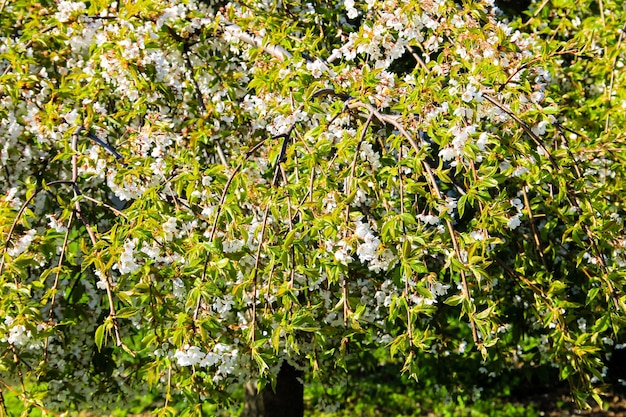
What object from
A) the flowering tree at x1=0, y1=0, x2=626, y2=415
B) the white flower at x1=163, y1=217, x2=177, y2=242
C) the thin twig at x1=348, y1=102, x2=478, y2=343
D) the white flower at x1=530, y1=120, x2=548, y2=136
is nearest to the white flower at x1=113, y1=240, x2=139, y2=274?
the flowering tree at x1=0, y1=0, x2=626, y2=415

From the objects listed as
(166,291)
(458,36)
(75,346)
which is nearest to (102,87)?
(166,291)

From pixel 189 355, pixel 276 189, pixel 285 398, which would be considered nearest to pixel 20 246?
pixel 189 355

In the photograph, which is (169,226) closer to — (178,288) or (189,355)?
(178,288)

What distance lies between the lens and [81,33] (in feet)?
10.9

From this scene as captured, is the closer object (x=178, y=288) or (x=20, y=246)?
(x=20, y=246)

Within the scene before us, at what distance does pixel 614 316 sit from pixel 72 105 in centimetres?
255

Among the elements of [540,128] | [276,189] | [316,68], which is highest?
[540,128]

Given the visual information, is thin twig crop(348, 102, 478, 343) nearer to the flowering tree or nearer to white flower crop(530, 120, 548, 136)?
the flowering tree

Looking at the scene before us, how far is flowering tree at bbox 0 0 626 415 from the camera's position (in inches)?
98.0

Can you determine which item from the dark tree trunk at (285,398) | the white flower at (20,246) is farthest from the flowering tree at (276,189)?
the dark tree trunk at (285,398)

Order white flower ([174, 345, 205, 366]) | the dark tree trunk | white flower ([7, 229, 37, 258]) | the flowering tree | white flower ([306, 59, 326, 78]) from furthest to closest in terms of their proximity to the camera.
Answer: the dark tree trunk → white flower ([306, 59, 326, 78]) → white flower ([7, 229, 37, 258]) → the flowering tree → white flower ([174, 345, 205, 366])

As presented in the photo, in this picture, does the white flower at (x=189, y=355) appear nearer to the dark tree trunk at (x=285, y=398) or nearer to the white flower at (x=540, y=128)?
the white flower at (x=540, y=128)

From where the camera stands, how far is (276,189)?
8.60 feet

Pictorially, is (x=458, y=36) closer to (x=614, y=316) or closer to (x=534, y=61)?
Answer: (x=534, y=61)
